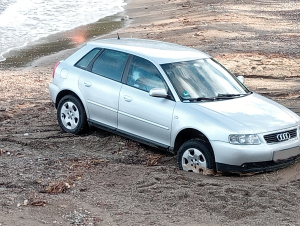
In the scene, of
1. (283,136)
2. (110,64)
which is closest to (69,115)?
(110,64)

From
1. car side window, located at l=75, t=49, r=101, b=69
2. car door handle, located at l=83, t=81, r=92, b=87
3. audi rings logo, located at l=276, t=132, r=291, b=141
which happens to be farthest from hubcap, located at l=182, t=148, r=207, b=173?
car side window, located at l=75, t=49, r=101, b=69

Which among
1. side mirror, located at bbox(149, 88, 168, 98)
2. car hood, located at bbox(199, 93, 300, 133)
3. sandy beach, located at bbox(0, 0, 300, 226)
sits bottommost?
sandy beach, located at bbox(0, 0, 300, 226)

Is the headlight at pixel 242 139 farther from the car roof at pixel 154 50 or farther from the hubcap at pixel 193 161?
the car roof at pixel 154 50

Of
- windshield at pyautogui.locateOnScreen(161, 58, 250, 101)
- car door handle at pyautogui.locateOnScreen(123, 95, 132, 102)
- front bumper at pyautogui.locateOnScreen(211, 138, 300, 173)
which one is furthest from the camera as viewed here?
car door handle at pyautogui.locateOnScreen(123, 95, 132, 102)

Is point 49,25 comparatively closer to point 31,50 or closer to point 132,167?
point 31,50

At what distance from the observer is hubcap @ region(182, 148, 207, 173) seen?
7687mm

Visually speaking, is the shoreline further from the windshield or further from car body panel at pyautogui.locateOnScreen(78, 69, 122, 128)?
the windshield

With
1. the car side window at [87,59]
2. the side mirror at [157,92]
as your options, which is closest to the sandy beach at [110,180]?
the side mirror at [157,92]

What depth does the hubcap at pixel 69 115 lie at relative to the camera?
9.45m

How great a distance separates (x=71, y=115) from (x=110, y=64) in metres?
1.15

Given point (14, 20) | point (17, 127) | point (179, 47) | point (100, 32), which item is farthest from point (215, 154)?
point (14, 20)

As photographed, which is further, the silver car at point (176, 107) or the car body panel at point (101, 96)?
the car body panel at point (101, 96)

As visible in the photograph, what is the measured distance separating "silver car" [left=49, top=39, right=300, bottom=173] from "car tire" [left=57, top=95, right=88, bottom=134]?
2 centimetres

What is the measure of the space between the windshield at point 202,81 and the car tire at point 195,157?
28.2 inches
